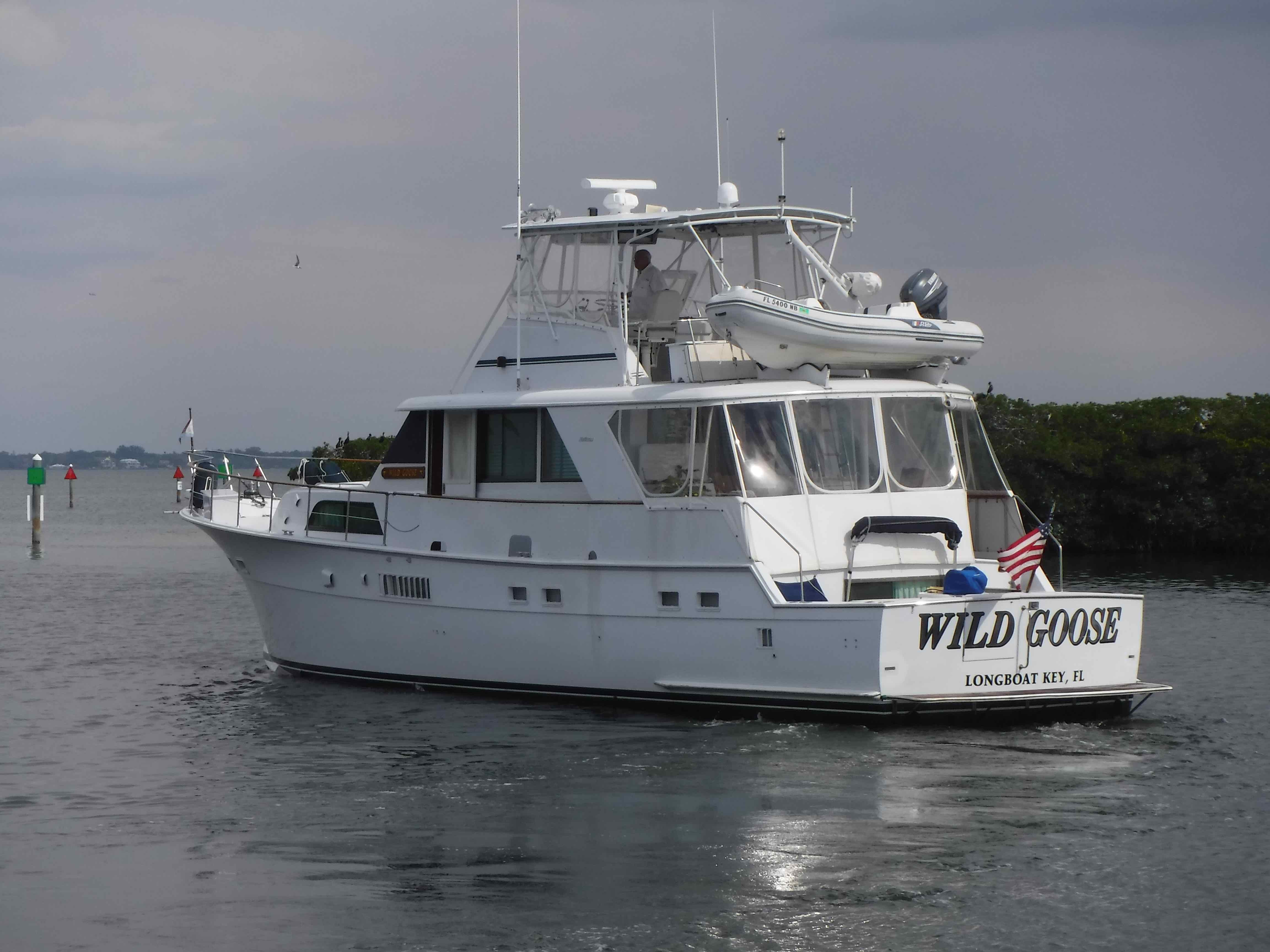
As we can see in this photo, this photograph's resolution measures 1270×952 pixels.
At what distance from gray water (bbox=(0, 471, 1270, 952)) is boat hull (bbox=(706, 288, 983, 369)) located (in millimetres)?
3657

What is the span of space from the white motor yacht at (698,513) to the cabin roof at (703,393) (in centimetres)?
3

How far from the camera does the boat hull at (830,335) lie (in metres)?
14.3

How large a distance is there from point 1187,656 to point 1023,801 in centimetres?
983

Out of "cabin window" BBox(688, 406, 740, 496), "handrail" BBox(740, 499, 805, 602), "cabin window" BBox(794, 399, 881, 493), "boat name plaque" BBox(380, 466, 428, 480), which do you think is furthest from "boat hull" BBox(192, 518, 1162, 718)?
"cabin window" BBox(794, 399, 881, 493)

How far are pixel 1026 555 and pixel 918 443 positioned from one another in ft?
5.21

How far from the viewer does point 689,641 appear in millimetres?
14492

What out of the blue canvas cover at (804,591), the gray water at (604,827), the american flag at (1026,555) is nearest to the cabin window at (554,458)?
the gray water at (604,827)

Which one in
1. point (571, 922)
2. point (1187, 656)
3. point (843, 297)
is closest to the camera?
point (571, 922)

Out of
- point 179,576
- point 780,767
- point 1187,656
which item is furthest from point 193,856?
point 179,576

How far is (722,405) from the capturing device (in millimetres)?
14703

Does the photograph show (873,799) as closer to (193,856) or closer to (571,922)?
(571,922)

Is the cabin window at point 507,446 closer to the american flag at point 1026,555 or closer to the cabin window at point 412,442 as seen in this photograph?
the cabin window at point 412,442

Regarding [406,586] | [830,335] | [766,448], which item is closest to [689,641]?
[766,448]

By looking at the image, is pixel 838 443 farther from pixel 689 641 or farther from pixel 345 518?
pixel 345 518
